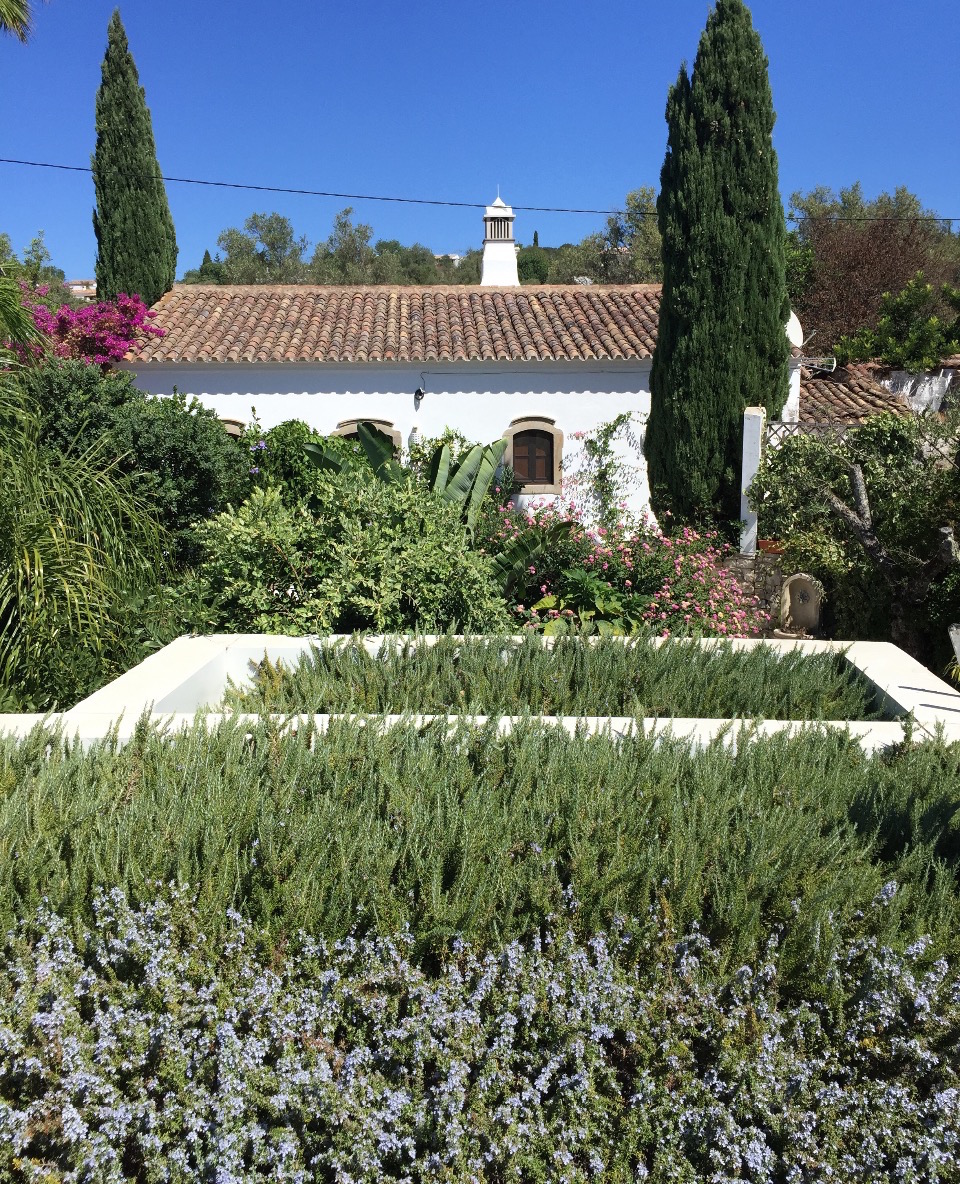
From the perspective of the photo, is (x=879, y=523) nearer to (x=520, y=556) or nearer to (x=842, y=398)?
(x=520, y=556)

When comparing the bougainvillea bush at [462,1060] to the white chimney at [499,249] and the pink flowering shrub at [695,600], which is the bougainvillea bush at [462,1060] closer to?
the pink flowering shrub at [695,600]

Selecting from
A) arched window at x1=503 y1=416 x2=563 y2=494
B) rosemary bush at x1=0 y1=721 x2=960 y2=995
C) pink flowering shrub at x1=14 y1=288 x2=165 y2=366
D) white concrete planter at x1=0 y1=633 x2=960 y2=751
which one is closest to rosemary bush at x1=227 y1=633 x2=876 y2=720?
white concrete planter at x1=0 y1=633 x2=960 y2=751

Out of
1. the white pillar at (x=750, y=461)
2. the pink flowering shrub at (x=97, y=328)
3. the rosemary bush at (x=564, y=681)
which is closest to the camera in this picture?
the rosemary bush at (x=564, y=681)

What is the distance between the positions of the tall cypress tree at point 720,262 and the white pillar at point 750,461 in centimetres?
32

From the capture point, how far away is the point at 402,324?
17766 mm

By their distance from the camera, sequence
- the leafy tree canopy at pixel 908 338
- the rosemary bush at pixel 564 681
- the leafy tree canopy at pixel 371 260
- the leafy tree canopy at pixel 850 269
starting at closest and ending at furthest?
the rosemary bush at pixel 564 681 → the leafy tree canopy at pixel 908 338 → the leafy tree canopy at pixel 850 269 → the leafy tree canopy at pixel 371 260

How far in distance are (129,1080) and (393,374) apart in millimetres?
15445

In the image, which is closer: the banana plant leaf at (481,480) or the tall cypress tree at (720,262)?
the banana plant leaf at (481,480)

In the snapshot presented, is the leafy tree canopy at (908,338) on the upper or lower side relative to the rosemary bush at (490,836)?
upper

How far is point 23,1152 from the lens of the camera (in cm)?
220

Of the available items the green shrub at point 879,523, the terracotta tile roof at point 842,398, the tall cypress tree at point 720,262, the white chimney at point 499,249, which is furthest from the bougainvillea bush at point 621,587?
the white chimney at point 499,249

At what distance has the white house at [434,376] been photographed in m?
16.5

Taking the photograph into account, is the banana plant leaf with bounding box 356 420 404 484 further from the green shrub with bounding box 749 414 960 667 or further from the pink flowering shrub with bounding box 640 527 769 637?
the green shrub with bounding box 749 414 960 667

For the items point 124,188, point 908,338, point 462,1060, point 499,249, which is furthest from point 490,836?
point 908,338
